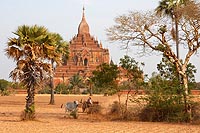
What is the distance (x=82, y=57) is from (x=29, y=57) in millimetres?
100970

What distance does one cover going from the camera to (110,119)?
20688 mm

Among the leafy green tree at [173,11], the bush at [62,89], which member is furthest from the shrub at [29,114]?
the bush at [62,89]

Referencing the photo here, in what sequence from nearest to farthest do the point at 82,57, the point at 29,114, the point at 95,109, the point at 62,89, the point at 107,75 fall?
the point at 29,114 → the point at 107,75 → the point at 95,109 → the point at 62,89 → the point at 82,57

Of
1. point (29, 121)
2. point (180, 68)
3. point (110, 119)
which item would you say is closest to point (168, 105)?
point (180, 68)

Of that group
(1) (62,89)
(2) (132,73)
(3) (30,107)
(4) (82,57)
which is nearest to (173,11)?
(2) (132,73)

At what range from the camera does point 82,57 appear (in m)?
119

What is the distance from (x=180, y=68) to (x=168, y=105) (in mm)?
1953

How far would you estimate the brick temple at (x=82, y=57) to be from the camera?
115m

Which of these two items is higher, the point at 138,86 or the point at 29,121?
the point at 138,86

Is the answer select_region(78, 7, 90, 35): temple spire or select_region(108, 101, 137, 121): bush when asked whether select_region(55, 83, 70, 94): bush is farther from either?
select_region(108, 101, 137, 121): bush

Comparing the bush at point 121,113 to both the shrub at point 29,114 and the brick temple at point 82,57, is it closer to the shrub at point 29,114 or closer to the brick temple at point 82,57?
the shrub at point 29,114

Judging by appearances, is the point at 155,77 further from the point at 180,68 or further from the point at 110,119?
the point at 110,119

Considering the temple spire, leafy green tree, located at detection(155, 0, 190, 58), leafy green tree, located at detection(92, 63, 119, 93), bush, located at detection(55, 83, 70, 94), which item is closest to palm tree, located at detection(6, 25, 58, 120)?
leafy green tree, located at detection(92, 63, 119, 93)

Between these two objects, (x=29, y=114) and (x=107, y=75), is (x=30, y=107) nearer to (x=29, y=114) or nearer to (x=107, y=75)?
(x=29, y=114)
